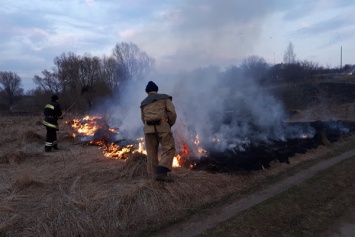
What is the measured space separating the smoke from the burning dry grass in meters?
2.02

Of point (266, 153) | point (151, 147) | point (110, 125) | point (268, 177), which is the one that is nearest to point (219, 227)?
point (151, 147)

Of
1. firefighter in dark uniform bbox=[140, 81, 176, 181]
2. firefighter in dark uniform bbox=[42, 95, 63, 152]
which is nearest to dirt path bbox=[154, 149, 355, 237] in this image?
firefighter in dark uniform bbox=[140, 81, 176, 181]

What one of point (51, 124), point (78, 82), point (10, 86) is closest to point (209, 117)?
point (51, 124)

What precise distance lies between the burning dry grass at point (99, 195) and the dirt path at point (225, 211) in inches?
10.2

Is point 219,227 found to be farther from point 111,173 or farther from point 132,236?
point 111,173

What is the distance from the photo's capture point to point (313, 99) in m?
27.0

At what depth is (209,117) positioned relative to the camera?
10820 millimetres

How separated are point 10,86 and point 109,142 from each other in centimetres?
7885

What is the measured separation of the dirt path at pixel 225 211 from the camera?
466 cm

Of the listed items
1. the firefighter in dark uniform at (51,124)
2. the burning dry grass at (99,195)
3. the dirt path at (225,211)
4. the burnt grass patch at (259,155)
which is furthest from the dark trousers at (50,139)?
the dirt path at (225,211)

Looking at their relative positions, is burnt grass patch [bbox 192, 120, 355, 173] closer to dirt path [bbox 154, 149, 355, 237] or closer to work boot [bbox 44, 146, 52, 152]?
dirt path [bbox 154, 149, 355, 237]

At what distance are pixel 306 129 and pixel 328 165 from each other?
15.4ft

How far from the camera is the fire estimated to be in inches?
326

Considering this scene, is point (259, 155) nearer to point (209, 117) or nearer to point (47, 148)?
point (209, 117)
